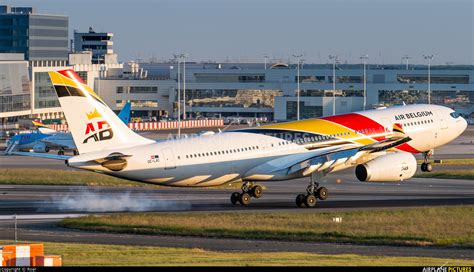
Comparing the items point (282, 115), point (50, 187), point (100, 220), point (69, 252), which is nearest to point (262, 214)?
point (100, 220)

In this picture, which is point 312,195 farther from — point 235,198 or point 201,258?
point 201,258

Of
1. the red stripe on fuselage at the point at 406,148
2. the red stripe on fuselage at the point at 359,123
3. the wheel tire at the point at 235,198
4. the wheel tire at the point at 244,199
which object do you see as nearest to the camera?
the wheel tire at the point at 244,199

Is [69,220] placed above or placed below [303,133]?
below

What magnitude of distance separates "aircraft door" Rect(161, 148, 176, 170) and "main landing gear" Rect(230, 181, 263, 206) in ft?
20.3

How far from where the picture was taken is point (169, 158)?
58750mm

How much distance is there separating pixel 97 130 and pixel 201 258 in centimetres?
1683

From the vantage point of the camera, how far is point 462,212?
58875 millimetres

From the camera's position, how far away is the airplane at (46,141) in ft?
406

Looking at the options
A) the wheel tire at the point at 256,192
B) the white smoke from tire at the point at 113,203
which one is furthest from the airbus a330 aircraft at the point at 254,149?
the white smoke from tire at the point at 113,203

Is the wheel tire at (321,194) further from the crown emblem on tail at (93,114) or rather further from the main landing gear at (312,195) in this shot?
the crown emblem on tail at (93,114)

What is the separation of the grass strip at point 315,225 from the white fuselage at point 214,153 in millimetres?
2321

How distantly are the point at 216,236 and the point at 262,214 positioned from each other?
792 cm

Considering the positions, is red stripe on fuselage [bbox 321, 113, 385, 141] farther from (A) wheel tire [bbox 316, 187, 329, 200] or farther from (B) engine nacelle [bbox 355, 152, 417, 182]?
(A) wheel tire [bbox 316, 187, 329, 200]

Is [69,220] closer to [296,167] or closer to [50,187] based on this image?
[296,167]
